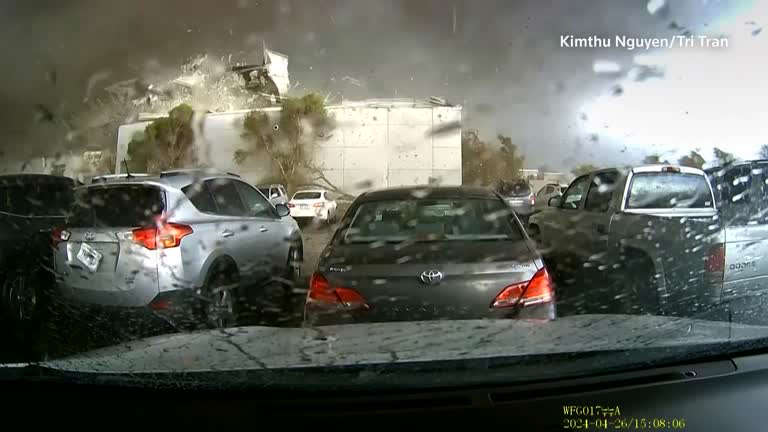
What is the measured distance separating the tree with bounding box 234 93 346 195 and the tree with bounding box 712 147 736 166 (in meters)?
2.98

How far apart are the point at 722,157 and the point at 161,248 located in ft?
14.1

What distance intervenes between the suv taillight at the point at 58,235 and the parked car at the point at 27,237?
0.11m

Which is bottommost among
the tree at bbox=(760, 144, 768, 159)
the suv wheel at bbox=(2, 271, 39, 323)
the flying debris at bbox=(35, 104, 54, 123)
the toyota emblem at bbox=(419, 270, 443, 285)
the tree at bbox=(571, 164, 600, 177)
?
the suv wheel at bbox=(2, 271, 39, 323)

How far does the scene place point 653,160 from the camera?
198 inches

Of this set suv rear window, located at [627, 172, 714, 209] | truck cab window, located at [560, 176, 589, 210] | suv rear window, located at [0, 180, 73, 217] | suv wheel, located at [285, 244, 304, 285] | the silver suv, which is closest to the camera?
the silver suv

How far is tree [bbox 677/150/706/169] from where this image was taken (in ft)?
16.0

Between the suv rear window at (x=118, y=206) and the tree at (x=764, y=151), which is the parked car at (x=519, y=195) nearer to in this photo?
the tree at (x=764, y=151)

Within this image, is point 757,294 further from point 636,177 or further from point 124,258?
point 124,258

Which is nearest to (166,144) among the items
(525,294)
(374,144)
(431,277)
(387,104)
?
(374,144)

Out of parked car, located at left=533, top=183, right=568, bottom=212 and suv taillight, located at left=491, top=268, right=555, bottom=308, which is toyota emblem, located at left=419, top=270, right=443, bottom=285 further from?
parked car, located at left=533, top=183, right=568, bottom=212

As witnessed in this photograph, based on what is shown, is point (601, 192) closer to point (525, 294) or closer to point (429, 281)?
point (525, 294)

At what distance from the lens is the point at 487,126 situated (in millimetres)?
4801

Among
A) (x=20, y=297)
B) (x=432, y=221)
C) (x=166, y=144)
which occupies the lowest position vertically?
(x=20, y=297)

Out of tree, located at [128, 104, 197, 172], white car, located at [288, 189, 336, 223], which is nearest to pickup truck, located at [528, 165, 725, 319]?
white car, located at [288, 189, 336, 223]
